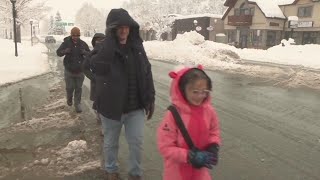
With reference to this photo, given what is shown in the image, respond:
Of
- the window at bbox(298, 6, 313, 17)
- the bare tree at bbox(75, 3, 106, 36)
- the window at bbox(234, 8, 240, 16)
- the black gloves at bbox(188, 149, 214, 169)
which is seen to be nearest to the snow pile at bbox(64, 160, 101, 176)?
the black gloves at bbox(188, 149, 214, 169)

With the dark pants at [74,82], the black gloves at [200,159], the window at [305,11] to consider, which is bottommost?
the dark pants at [74,82]

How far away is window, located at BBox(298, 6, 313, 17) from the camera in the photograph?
4162cm

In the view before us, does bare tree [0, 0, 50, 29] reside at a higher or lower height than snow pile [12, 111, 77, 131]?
higher

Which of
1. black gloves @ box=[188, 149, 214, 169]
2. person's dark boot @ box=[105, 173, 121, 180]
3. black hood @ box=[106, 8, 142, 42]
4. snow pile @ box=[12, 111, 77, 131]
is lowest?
snow pile @ box=[12, 111, 77, 131]

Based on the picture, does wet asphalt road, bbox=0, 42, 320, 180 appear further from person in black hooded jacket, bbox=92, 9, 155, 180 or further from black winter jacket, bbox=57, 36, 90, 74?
black winter jacket, bbox=57, 36, 90, 74

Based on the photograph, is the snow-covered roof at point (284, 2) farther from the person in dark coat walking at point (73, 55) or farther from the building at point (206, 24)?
the person in dark coat walking at point (73, 55)

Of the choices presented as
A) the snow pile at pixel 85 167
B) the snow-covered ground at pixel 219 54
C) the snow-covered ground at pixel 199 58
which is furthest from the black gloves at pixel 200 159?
the snow-covered ground at pixel 219 54

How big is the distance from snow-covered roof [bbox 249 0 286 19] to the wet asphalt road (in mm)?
35010

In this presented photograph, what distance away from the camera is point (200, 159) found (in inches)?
105

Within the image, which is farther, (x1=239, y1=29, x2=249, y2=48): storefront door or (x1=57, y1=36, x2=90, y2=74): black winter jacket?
(x1=239, y1=29, x2=249, y2=48): storefront door

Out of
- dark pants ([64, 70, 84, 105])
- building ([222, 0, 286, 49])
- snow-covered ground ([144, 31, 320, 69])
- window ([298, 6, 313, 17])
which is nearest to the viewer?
dark pants ([64, 70, 84, 105])

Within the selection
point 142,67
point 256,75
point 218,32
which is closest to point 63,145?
point 142,67

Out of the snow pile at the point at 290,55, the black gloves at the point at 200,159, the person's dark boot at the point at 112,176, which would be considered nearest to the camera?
the black gloves at the point at 200,159

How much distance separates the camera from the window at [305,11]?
4162 cm
